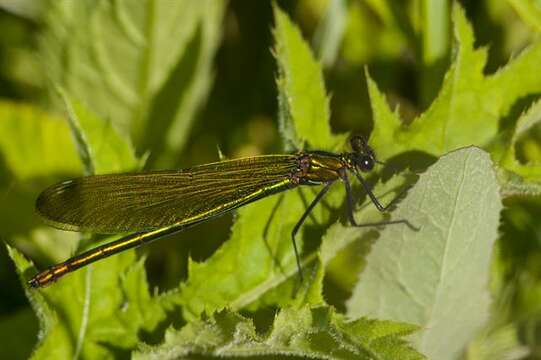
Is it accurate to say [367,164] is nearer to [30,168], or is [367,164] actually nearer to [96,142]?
[96,142]

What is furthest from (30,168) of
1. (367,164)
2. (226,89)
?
(367,164)

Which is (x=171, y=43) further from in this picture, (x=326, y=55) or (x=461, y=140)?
(x=461, y=140)

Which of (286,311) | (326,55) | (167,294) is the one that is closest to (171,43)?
(326,55)

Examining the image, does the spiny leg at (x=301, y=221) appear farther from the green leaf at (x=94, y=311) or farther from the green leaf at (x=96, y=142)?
the green leaf at (x=96, y=142)

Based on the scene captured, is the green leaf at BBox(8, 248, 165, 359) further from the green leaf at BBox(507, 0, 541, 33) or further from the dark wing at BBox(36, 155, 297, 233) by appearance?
the green leaf at BBox(507, 0, 541, 33)

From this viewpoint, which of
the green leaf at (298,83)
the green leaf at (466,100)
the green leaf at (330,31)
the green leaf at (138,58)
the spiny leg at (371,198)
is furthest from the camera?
the green leaf at (330,31)

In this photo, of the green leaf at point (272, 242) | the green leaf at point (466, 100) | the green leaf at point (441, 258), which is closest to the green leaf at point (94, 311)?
the green leaf at point (272, 242)

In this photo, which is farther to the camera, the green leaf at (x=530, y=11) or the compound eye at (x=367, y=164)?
the green leaf at (x=530, y=11)
